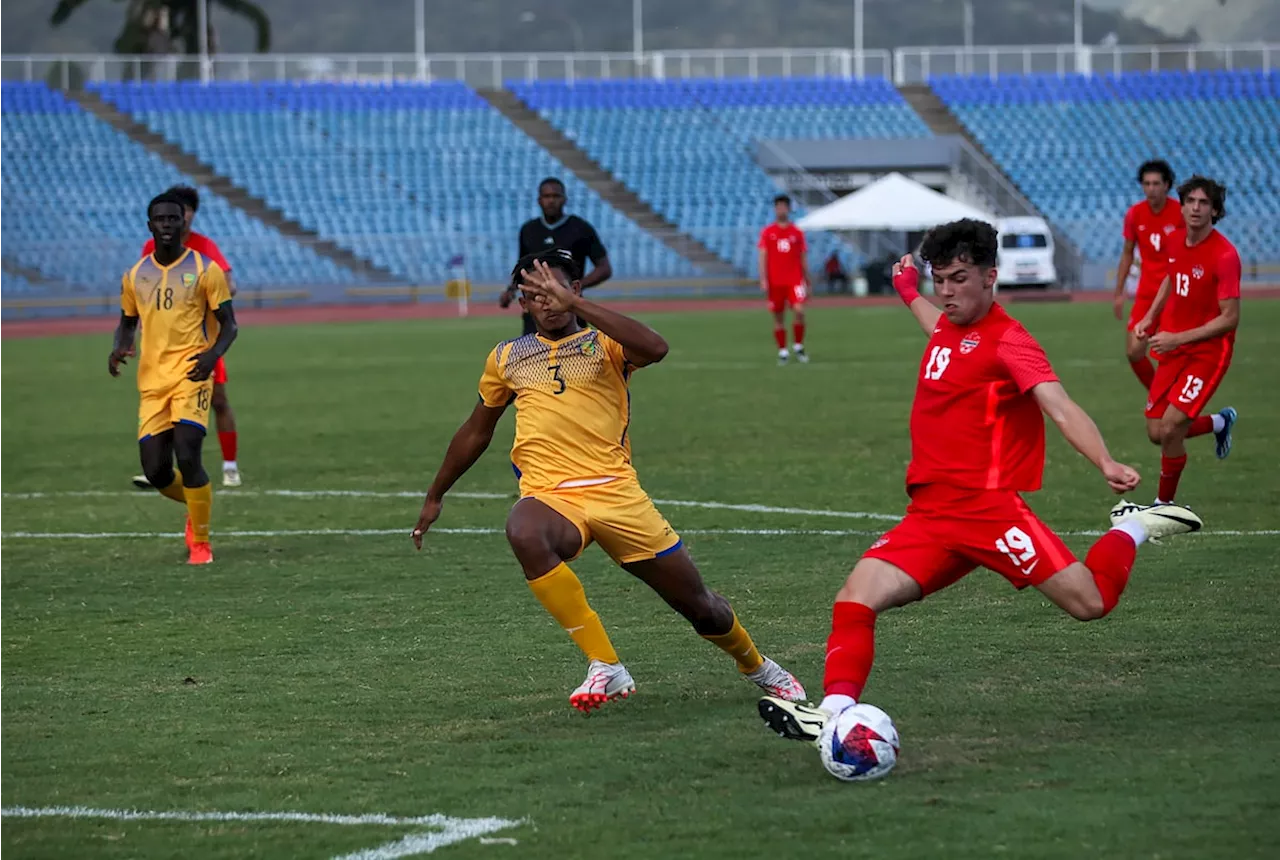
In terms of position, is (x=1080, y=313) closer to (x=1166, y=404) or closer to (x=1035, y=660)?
(x=1166, y=404)

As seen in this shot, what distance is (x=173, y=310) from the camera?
32.7 ft

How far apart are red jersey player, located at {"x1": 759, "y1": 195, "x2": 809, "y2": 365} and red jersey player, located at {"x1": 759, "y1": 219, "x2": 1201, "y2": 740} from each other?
18339 millimetres

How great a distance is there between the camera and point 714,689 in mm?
6637

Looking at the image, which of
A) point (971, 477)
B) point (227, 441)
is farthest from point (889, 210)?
point (971, 477)

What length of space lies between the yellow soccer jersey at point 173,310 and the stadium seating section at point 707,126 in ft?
125

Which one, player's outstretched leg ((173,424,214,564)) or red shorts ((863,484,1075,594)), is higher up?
red shorts ((863,484,1075,594))

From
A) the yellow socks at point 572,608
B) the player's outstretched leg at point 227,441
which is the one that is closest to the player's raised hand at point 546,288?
the yellow socks at point 572,608

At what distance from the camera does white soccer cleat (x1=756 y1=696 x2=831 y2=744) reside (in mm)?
5348

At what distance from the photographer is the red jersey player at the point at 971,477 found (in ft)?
18.1

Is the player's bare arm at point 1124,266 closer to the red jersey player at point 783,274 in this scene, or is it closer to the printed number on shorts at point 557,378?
the printed number on shorts at point 557,378

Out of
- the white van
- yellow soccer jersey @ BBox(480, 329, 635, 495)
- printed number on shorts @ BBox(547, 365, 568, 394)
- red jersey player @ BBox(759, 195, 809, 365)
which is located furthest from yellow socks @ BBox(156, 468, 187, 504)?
the white van

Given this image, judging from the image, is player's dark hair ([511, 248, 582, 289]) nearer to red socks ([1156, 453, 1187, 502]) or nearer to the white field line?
→ the white field line

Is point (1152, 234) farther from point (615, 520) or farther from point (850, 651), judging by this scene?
point (850, 651)

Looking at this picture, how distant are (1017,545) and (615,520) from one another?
1449mm
